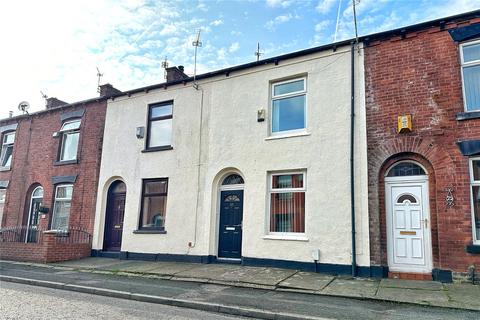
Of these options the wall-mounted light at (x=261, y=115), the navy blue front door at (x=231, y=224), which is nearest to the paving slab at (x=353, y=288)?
the navy blue front door at (x=231, y=224)

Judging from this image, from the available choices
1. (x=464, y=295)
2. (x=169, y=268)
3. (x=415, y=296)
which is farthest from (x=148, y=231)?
(x=464, y=295)

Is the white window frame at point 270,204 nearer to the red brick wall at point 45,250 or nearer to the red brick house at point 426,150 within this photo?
the red brick house at point 426,150

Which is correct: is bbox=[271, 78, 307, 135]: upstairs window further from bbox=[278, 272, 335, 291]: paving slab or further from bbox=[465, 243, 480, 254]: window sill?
bbox=[465, 243, 480, 254]: window sill

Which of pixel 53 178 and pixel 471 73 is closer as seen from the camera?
pixel 471 73

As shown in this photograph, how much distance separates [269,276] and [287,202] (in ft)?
7.65

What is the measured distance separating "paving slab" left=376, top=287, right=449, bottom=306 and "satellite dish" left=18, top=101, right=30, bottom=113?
17676 millimetres

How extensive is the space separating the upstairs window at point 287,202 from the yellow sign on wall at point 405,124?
2.83 metres

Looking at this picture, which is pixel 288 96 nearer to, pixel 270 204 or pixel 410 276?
pixel 270 204

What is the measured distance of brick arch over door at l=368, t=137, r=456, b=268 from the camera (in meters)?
8.41

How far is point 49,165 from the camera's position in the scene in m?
16.0

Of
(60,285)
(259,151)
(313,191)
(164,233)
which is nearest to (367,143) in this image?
(313,191)

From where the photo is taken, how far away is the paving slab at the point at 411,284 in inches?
301

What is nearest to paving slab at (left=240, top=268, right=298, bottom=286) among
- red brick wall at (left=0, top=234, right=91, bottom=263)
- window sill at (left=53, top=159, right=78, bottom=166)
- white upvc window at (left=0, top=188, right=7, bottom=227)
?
red brick wall at (left=0, top=234, right=91, bottom=263)

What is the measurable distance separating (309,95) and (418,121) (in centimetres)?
302
